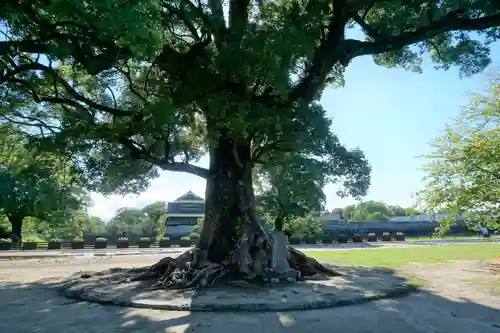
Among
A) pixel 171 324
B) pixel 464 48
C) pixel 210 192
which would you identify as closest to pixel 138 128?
pixel 210 192

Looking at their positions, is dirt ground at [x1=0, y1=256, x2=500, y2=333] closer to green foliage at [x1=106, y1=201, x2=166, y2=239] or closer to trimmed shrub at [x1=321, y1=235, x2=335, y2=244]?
trimmed shrub at [x1=321, y1=235, x2=335, y2=244]

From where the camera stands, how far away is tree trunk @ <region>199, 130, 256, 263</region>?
12.6 m

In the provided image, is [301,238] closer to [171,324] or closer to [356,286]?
[356,286]

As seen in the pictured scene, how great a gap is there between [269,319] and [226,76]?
6.39 m

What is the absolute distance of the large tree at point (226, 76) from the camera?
906 cm

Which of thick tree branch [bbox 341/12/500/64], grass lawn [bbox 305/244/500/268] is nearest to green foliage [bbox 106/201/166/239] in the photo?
grass lawn [bbox 305/244/500/268]

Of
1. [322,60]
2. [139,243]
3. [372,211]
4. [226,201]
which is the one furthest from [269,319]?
[372,211]

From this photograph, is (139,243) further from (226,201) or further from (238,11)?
(238,11)

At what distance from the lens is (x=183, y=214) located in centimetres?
5675

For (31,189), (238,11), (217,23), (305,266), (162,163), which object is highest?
(238,11)

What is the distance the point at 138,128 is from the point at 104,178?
15.2 ft

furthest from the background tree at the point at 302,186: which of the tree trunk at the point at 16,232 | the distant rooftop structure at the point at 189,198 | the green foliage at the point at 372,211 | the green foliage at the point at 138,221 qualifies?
the green foliage at the point at 372,211

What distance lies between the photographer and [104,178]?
49.1 feet

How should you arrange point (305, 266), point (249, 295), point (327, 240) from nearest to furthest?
point (249, 295) < point (305, 266) < point (327, 240)
